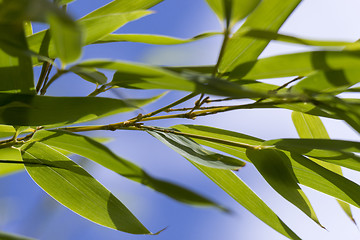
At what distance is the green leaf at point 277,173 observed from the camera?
74cm

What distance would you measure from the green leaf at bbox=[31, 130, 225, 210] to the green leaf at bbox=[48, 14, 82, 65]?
0.33 feet

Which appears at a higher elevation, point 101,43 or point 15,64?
point 101,43

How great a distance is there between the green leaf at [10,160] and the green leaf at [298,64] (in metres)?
0.40

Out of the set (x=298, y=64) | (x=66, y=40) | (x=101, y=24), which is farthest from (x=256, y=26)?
(x=66, y=40)

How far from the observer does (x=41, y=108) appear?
61 centimetres

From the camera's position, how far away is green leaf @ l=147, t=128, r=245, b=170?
613 millimetres

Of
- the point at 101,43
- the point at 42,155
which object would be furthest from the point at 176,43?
the point at 42,155

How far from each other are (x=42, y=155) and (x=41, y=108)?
0.54 feet

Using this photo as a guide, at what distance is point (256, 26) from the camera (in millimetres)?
648

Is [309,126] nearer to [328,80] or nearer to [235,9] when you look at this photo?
[328,80]

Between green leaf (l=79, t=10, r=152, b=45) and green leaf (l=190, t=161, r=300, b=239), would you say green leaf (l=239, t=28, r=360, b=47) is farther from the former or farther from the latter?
green leaf (l=190, t=161, r=300, b=239)

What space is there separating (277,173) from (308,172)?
0.07 m

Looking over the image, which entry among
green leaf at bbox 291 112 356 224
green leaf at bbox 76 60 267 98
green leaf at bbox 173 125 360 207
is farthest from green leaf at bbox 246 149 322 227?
green leaf at bbox 76 60 267 98

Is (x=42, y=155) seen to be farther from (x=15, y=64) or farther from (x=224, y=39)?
(x=224, y=39)
